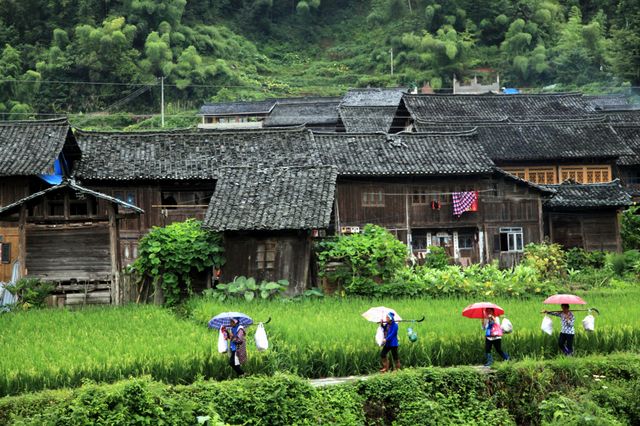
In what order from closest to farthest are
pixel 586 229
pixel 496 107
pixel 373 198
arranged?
pixel 373 198
pixel 586 229
pixel 496 107

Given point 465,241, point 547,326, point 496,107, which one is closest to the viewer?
point 547,326

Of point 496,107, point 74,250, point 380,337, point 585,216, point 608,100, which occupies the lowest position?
point 380,337

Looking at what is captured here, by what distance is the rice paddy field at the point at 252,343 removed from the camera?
45.1ft

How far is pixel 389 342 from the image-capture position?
1478 centimetres

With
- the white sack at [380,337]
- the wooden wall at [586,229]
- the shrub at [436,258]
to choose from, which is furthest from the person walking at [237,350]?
the wooden wall at [586,229]

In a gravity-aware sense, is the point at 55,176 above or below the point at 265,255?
above

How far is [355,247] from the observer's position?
21953 millimetres

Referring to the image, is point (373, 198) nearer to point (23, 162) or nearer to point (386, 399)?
point (23, 162)

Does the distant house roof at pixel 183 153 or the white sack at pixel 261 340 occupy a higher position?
the distant house roof at pixel 183 153

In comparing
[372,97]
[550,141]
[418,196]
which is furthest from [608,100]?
[418,196]

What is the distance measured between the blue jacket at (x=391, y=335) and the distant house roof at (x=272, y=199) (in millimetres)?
6854

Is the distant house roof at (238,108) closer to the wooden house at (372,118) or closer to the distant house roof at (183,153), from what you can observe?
the wooden house at (372,118)

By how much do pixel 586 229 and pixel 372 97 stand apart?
25.1m

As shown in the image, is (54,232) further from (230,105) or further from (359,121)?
(230,105)
